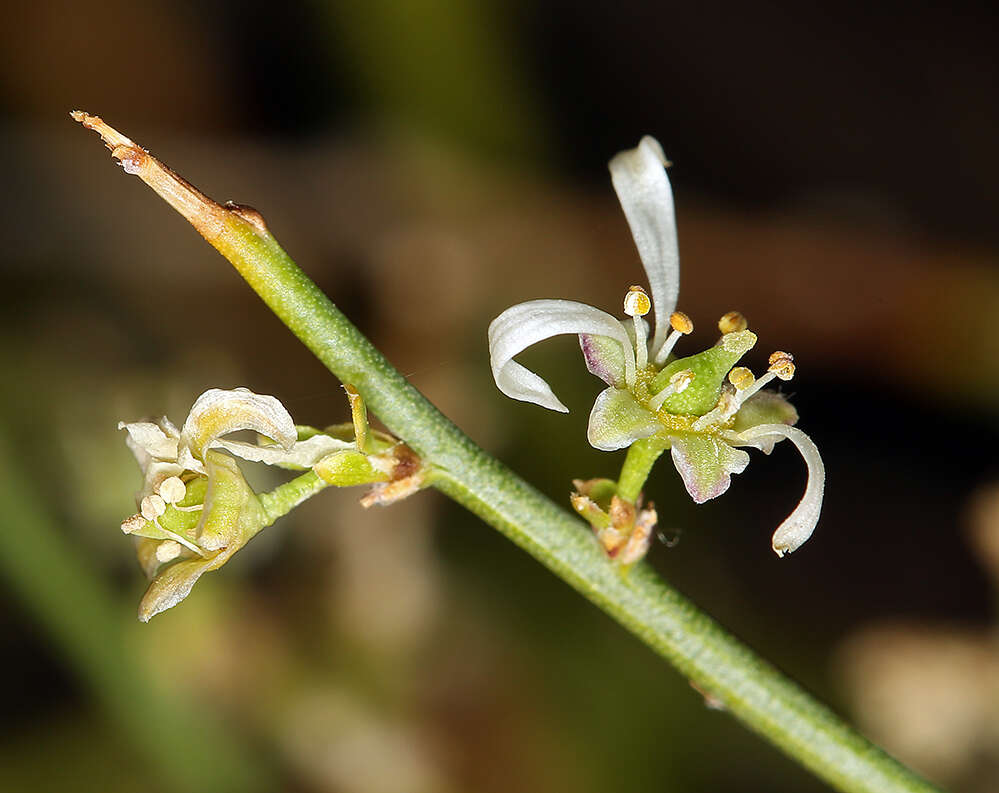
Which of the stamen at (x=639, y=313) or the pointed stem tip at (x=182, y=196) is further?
the stamen at (x=639, y=313)

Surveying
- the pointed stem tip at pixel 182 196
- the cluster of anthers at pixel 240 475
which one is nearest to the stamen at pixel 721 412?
the cluster of anthers at pixel 240 475

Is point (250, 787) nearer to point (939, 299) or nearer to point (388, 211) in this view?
point (388, 211)

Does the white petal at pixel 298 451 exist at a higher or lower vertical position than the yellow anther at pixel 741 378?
higher

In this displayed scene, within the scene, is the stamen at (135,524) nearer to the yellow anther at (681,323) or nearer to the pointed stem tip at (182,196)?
the pointed stem tip at (182,196)

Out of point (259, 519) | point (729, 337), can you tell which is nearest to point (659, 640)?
point (729, 337)

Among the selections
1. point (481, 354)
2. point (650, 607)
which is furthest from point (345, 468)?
point (481, 354)

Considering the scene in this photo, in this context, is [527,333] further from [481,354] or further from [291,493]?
[481,354]

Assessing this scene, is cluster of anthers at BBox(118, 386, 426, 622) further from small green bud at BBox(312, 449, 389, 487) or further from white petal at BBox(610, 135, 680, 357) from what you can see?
white petal at BBox(610, 135, 680, 357)
